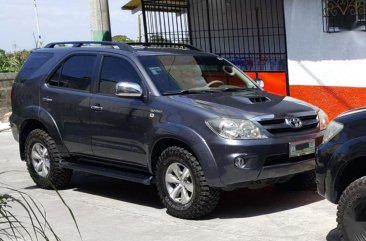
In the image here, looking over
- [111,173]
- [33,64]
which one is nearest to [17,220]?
[111,173]

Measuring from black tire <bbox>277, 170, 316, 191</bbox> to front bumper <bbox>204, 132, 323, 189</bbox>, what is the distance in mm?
951

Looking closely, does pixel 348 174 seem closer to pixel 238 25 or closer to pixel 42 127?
pixel 42 127

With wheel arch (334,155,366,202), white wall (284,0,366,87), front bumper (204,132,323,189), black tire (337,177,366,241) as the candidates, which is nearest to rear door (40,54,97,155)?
front bumper (204,132,323,189)

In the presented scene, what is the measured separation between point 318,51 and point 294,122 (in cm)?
383

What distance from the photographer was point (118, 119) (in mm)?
6371

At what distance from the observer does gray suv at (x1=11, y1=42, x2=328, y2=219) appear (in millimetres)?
5551

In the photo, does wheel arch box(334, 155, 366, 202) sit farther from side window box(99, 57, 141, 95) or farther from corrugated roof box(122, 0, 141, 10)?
corrugated roof box(122, 0, 141, 10)

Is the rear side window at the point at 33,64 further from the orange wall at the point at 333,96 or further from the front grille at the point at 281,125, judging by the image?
the orange wall at the point at 333,96

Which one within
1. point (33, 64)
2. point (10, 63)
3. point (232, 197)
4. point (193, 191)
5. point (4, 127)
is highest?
point (33, 64)

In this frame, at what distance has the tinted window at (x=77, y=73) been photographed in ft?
22.8

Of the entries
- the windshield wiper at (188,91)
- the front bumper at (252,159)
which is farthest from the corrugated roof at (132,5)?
the front bumper at (252,159)

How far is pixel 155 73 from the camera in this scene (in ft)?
20.9

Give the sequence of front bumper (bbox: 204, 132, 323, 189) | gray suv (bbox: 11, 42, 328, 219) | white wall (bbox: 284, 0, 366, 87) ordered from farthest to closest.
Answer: white wall (bbox: 284, 0, 366, 87), gray suv (bbox: 11, 42, 328, 219), front bumper (bbox: 204, 132, 323, 189)

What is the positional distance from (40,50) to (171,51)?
1.97m
